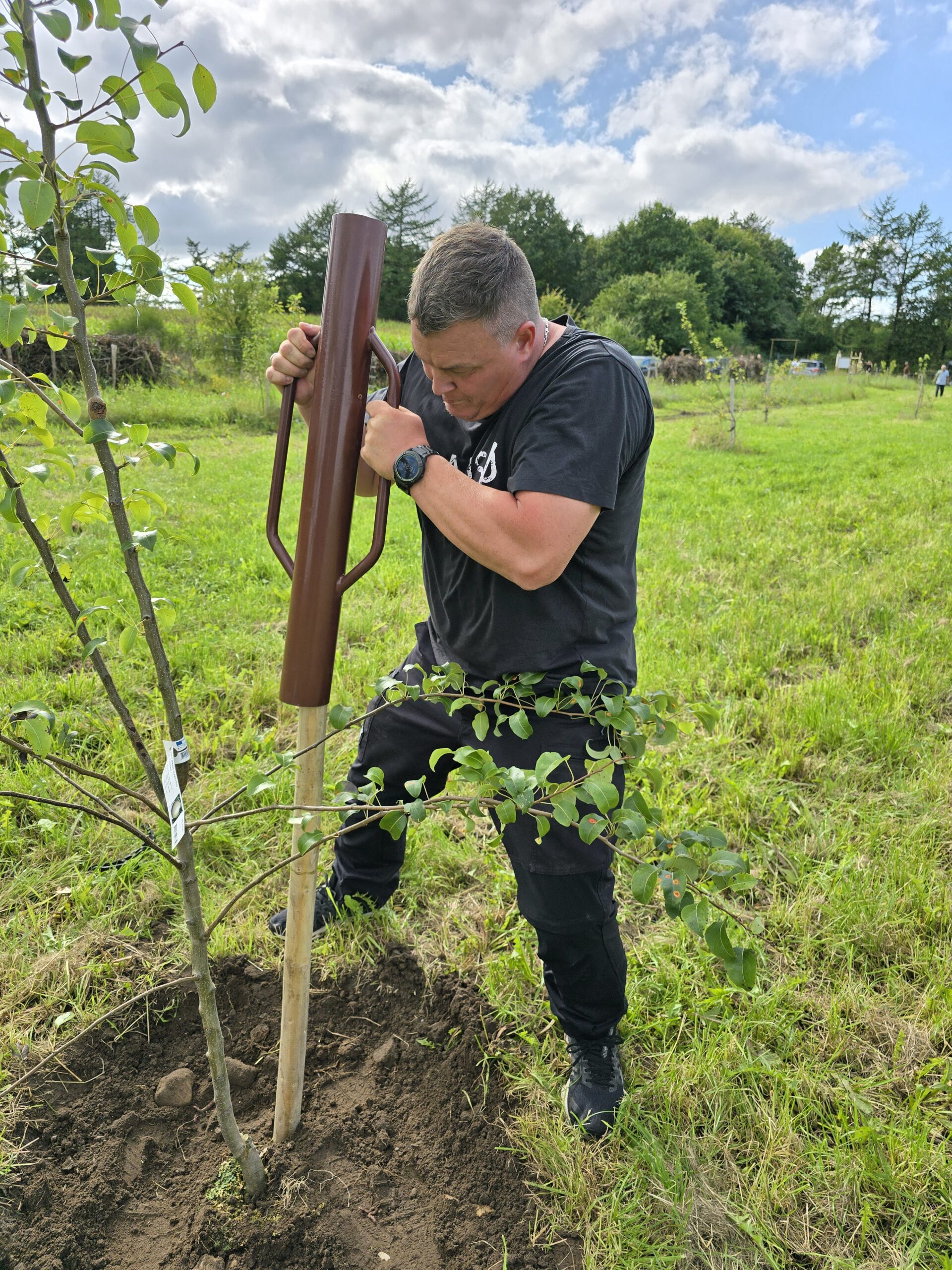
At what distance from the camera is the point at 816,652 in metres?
4.12

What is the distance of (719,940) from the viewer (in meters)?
0.90

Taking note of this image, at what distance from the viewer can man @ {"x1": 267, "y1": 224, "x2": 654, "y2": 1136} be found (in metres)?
1.48

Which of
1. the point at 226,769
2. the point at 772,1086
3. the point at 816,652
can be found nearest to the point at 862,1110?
the point at 772,1086

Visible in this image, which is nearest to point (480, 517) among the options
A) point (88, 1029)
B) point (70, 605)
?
point (70, 605)

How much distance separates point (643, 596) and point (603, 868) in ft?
10.8

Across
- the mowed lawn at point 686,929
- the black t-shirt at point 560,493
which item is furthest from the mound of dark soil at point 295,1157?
the black t-shirt at point 560,493

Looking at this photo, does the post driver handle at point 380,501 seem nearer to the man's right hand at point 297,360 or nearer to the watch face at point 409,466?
the watch face at point 409,466

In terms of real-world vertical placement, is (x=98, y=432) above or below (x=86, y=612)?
above

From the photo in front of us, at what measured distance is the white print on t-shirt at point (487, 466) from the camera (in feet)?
5.64

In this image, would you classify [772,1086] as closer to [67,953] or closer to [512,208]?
[67,953]

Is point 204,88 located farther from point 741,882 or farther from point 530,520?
point 741,882

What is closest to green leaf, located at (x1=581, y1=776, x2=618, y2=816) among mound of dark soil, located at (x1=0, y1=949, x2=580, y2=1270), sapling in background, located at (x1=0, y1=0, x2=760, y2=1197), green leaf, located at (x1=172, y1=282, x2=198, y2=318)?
sapling in background, located at (x1=0, y1=0, x2=760, y2=1197)

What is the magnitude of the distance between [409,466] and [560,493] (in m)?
0.29

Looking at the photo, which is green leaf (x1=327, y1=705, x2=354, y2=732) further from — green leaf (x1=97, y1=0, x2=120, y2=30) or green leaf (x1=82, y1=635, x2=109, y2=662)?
green leaf (x1=97, y1=0, x2=120, y2=30)
